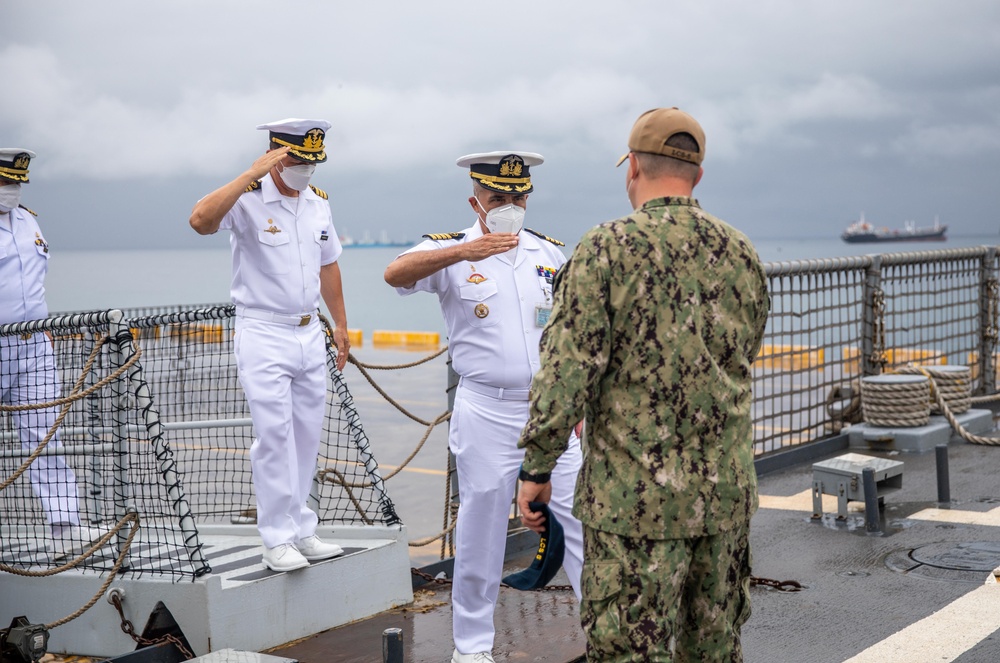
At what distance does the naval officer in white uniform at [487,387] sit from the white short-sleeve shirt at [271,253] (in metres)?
0.80

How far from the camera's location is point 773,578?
6074 mm

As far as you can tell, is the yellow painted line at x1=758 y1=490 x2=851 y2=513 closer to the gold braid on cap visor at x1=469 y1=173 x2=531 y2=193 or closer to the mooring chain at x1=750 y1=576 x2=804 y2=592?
the mooring chain at x1=750 y1=576 x2=804 y2=592

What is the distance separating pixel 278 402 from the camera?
5.12 meters

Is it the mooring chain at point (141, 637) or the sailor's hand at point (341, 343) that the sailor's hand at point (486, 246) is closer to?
the sailor's hand at point (341, 343)

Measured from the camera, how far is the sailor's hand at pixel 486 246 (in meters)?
4.37

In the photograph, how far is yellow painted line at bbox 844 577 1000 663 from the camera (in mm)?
4727

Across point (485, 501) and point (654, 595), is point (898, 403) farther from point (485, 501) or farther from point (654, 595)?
point (654, 595)

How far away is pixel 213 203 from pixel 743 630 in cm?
307

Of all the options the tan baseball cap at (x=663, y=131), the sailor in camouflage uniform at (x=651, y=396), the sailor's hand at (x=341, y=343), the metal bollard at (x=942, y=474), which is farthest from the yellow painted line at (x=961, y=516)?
the tan baseball cap at (x=663, y=131)

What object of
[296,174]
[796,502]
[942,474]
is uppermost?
[296,174]

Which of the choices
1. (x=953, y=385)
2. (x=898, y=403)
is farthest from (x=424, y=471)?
(x=953, y=385)

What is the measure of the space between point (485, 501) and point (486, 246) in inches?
39.9

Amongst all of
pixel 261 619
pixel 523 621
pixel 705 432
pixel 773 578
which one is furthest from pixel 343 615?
pixel 705 432

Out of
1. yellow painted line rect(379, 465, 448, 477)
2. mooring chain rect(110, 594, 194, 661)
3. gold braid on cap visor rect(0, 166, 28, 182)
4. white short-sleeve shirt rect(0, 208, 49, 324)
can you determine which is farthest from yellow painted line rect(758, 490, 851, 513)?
yellow painted line rect(379, 465, 448, 477)
